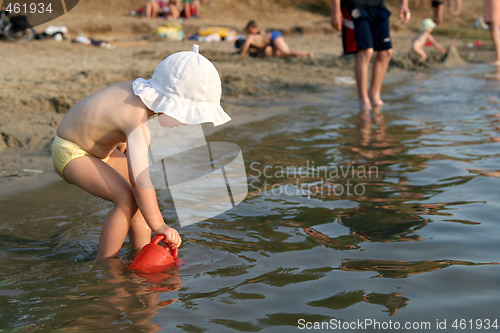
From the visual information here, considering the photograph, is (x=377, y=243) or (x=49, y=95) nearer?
(x=377, y=243)

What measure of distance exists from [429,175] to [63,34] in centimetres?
857

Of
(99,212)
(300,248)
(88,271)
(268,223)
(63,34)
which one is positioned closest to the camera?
(88,271)

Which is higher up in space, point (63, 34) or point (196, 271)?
point (63, 34)

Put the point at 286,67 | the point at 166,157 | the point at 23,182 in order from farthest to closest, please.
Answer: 1. the point at 286,67
2. the point at 166,157
3. the point at 23,182

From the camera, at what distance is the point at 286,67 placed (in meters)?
9.77

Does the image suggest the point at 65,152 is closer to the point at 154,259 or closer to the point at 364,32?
the point at 154,259

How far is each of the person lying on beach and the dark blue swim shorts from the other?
3.66m

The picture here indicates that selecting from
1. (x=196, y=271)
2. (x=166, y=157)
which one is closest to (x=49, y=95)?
(x=166, y=157)

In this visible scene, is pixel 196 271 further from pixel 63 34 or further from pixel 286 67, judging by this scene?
pixel 63 34

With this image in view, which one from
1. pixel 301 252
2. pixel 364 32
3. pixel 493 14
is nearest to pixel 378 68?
pixel 364 32

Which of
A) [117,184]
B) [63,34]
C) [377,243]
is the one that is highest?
[63,34]

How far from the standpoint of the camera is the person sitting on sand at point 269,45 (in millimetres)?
10680
